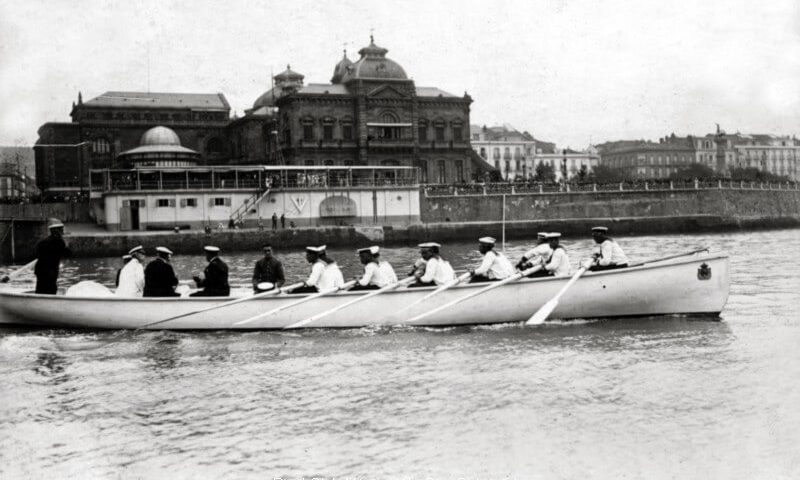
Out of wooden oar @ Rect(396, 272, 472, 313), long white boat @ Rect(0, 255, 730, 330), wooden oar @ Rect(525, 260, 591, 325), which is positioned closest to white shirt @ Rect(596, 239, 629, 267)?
long white boat @ Rect(0, 255, 730, 330)

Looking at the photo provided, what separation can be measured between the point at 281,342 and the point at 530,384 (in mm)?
5580

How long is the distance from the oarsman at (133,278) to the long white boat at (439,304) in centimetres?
51

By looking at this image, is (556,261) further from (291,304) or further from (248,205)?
(248,205)

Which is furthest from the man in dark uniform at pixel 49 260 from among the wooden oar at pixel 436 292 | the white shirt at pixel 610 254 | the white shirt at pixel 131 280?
the white shirt at pixel 610 254

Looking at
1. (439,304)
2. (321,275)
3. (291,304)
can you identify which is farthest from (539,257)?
(291,304)

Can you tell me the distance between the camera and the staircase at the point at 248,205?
5369 cm

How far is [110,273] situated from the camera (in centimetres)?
3422

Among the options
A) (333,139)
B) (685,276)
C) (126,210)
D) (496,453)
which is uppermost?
(333,139)

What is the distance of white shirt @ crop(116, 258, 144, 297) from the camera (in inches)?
647

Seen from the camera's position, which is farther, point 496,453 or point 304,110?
point 304,110

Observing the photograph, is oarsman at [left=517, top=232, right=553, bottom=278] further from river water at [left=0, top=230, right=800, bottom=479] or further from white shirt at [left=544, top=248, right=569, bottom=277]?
river water at [left=0, top=230, right=800, bottom=479]

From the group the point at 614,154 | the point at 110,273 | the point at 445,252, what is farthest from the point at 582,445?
the point at 614,154

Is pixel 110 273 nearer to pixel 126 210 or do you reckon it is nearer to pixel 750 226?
pixel 126 210

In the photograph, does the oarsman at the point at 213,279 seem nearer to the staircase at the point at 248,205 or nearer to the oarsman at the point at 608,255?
the oarsman at the point at 608,255
